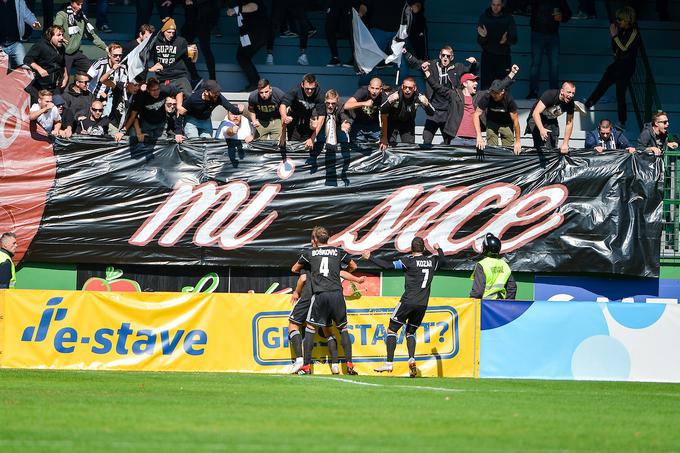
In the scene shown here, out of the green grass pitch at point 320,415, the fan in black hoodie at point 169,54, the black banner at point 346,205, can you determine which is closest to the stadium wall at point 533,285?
the black banner at point 346,205

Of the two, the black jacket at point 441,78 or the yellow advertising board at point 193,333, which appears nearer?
the yellow advertising board at point 193,333

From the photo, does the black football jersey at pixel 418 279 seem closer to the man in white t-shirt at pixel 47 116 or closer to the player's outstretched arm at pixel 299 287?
the player's outstretched arm at pixel 299 287

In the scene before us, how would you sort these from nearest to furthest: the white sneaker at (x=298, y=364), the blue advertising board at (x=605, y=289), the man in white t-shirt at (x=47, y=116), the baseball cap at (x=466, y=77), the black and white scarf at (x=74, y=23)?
1. the white sneaker at (x=298, y=364)
2. the man in white t-shirt at (x=47, y=116)
3. the blue advertising board at (x=605, y=289)
4. the baseball cap at (x=466, y=77)
5. the black and white scarf at (x=74, y=23)

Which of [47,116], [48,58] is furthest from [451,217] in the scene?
[48,58]

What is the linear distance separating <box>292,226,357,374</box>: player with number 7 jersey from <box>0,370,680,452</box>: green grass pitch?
118 cm

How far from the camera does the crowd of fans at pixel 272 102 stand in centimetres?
1858

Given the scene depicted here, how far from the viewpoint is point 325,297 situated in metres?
15.9

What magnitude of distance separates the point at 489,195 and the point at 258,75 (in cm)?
552

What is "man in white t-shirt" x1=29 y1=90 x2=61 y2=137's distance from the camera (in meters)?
18.3

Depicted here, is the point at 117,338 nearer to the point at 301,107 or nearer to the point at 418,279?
the point at 418,279

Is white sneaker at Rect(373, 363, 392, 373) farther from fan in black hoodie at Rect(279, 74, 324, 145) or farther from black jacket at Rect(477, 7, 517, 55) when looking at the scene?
black jacket at Rect(477, 7, 517, 55)

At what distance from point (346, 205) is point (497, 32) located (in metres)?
4.87

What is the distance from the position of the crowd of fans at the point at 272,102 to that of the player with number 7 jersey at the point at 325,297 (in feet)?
9.45

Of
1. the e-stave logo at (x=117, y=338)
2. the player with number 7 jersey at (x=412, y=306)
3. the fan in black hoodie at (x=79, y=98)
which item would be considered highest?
the fan in black hoodie at (x=79, y=98)
